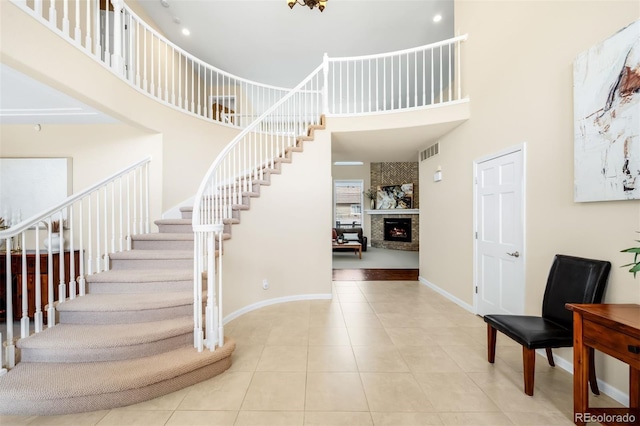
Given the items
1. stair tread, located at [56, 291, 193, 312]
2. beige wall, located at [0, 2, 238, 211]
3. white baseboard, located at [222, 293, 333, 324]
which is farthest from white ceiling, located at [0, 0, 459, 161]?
white baseboard, located at [222, 293, 333, 324]

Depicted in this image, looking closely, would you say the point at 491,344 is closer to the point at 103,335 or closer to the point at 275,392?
the point at 275,392

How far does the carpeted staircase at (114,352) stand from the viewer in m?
1.67

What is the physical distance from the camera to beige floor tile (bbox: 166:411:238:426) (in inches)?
63.8

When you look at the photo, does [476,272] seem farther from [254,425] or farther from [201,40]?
[201,40]

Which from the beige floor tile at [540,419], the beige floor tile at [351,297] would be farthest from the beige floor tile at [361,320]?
the beige floor tile at [540,419]

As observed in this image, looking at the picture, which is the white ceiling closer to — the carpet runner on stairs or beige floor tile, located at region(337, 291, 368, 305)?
the carpet runner on stairs

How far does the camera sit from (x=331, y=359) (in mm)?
2352

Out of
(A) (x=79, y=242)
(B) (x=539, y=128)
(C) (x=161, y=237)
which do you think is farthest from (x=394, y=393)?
(A) (x=79, y=242)

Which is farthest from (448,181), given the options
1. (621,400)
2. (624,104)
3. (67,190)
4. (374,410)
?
(67,190)

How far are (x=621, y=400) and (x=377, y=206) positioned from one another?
26.4 ft

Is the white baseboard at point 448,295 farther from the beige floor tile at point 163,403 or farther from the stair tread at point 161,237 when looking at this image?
the stair tread at point 161,237

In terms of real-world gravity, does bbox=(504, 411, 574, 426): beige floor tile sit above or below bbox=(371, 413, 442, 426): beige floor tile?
below

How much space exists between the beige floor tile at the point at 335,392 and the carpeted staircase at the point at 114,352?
0.76 meters

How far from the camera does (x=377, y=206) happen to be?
9.65m
